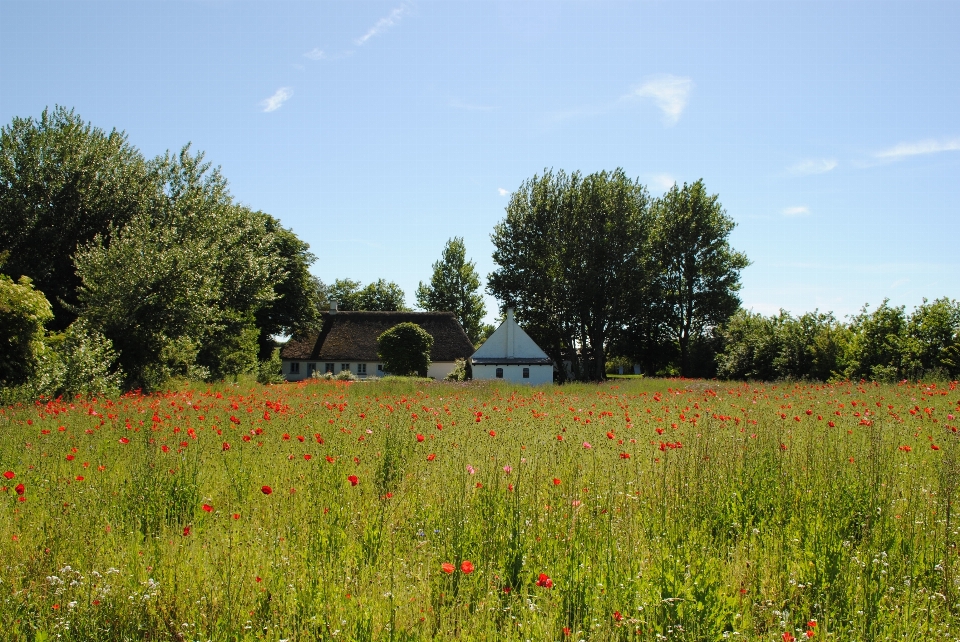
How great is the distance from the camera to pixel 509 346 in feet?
138

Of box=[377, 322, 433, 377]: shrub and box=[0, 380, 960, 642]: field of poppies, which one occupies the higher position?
box=[377, 322, 433, 377]: shrub

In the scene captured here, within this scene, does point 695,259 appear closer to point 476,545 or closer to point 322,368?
point 322,368

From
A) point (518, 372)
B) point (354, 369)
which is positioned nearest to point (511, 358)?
point (518, 372)

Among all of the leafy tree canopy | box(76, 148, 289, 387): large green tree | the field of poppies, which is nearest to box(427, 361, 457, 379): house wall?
box(76, 148, 289, 387): large green tree

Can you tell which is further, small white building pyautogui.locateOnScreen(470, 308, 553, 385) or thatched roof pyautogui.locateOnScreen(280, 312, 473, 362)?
thatched roof pyautogui.locateOnScreen(280, 312, 473, 362)

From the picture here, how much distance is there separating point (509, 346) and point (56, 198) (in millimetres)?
28049

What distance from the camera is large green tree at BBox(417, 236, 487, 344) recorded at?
220 ft

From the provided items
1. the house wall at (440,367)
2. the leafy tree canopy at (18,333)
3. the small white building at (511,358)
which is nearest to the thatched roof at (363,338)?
the house wall at (440,367)

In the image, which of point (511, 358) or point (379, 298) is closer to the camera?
point (511, 358)

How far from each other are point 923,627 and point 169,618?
4.00 metres

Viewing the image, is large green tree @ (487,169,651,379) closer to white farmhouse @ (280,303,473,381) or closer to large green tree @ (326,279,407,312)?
white farmhouse @ (280,303,473,381)

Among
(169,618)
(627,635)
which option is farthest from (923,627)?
(169,618)

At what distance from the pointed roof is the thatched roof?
7.53 meters

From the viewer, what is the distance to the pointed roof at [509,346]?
4200 cm
